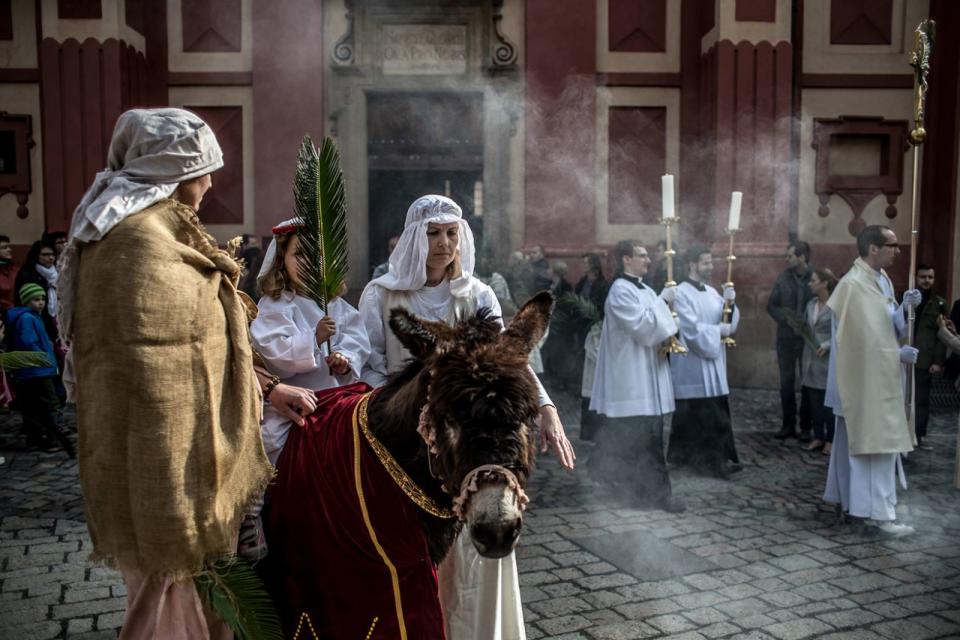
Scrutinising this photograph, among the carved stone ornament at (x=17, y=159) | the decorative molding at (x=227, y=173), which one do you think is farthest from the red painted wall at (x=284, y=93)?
the carved stone ornament at (x=17, y=159)

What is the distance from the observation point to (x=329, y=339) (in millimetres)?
3084

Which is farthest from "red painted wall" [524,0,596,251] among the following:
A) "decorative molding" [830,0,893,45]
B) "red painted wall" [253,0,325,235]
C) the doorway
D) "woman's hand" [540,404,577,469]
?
"woman's hand" [540,404,577,469]

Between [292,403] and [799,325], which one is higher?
[292,403]

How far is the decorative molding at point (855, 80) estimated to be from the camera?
12.1m

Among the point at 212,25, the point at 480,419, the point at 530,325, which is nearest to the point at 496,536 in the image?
the point at 480,419

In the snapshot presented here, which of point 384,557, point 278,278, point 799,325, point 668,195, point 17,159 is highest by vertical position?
point 17,159

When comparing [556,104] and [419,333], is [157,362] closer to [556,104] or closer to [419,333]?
[419,333]

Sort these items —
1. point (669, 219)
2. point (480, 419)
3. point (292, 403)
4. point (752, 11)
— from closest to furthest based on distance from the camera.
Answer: point (480, 419), point (292, 403), point (669, 219), point (752, 11)

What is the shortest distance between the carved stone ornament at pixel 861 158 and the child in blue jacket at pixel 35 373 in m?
10.3

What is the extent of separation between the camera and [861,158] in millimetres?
12250

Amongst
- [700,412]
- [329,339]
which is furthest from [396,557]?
[700,412]

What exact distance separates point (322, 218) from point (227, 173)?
33.0ft

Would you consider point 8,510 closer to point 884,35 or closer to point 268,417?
point 268,417

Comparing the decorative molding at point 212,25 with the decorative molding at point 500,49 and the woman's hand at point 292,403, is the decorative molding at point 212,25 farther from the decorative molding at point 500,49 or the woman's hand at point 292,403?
the woman's hand at point 292,403
